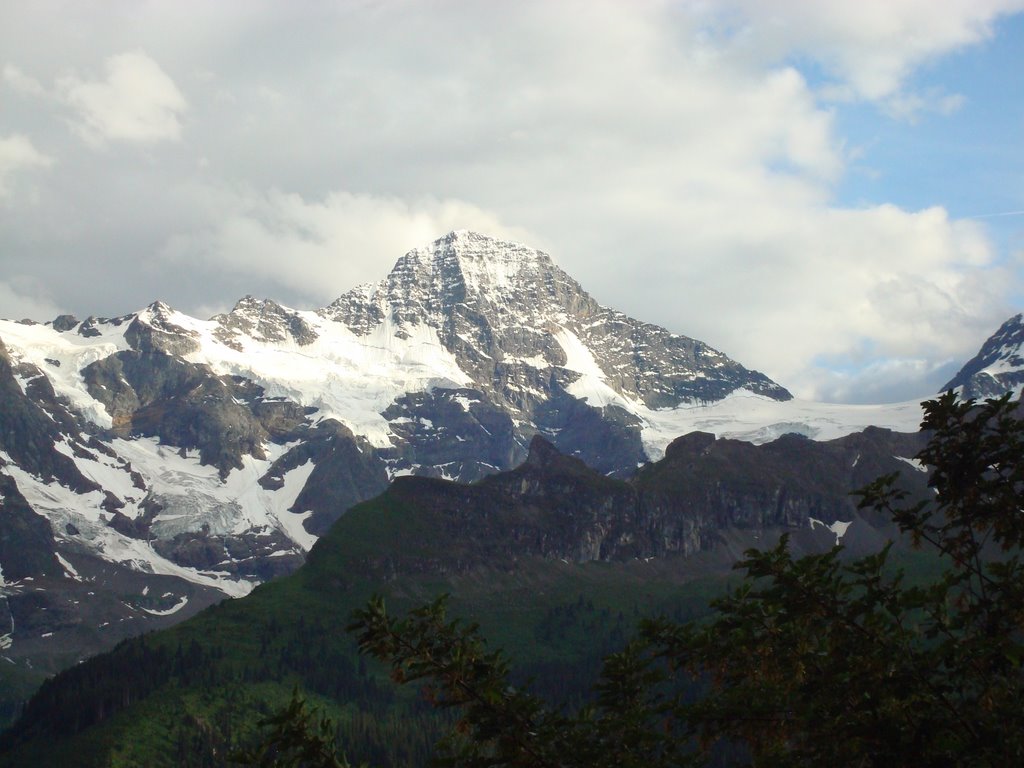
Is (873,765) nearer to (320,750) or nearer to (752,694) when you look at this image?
(752,694)

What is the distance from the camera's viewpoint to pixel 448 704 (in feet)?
126

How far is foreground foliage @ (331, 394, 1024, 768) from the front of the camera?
35.6 m

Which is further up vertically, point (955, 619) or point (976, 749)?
point (955, 619)

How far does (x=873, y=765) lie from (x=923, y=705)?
6.68 ft

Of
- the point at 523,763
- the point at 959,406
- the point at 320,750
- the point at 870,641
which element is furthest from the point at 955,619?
the point at 320,750

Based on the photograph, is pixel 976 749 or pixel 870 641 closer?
pixel 976 749

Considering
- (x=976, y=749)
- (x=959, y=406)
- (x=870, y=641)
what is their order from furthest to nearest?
(x=959, y=406)
(x=870, y=641)
(x=976, y=749)

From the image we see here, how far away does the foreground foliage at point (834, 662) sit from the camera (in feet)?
117

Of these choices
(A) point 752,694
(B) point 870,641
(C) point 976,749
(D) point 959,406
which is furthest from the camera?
(D) point 959,406

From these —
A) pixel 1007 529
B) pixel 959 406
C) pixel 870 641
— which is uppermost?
pixel 959 406

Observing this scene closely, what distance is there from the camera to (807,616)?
38719 millimetres

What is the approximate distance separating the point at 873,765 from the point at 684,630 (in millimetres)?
9394

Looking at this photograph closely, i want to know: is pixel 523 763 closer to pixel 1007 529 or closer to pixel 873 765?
pixel 873 765

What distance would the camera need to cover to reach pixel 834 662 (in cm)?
3844
